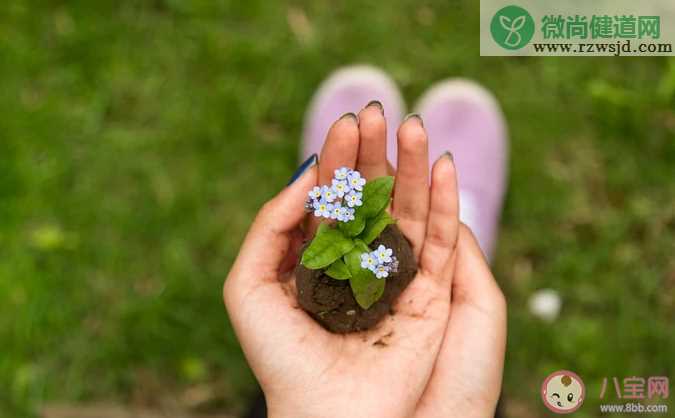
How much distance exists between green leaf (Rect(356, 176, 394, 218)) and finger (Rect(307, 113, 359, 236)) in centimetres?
19

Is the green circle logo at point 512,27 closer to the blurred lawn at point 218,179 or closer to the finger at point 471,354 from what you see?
the blurred lawn at point 218,179

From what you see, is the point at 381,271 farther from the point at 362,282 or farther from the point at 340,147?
the point at 340,147

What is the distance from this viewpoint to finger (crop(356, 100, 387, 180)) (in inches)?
92.3

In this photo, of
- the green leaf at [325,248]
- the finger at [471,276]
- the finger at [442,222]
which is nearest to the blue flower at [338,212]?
the green leaf at [325,248]

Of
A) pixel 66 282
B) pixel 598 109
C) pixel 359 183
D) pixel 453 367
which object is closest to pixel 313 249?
pixel 359 183

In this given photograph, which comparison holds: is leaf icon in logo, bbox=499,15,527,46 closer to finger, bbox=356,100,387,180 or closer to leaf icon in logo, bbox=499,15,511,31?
leaf icon in logo, bbox=499,15,511,31

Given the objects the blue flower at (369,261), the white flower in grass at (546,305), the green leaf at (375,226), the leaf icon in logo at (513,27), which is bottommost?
the white flower in grass at (546,305)

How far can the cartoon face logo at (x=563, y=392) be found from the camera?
3240 millimetres

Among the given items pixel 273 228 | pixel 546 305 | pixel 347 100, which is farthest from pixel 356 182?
pixel 546 305

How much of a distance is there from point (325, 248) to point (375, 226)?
194 mm

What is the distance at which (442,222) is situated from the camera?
8.14 feet

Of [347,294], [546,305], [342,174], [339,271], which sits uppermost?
[342,174]

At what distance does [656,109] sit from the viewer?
3.71 meters

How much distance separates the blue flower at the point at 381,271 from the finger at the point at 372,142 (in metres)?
0.44
